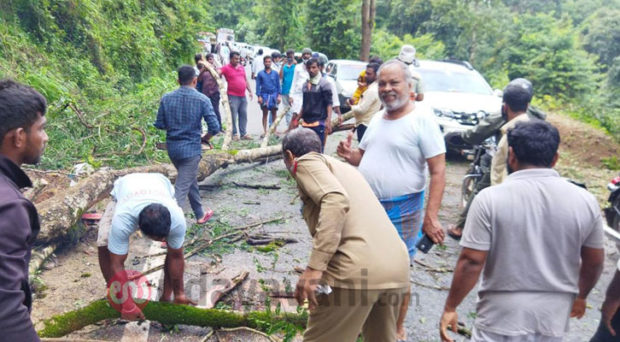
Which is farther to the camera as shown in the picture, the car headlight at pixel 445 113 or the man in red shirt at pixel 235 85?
the man in red shirt at pixel 235 85

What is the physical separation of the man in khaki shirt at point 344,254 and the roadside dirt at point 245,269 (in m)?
1.29

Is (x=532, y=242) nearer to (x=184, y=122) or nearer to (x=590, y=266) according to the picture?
(x=590, y=266)

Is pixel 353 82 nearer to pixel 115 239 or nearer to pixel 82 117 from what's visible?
pixel 82 117

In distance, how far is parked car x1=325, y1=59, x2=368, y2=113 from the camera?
1416 centimetres

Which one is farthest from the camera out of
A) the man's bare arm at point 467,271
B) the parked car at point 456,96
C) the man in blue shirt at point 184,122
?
the parked car at point 456,96

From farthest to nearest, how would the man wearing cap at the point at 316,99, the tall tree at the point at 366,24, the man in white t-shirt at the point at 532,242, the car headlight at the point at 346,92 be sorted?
the tall tree at the point at 366,24
the car headlight at the point at 346,92
the man wearing cap at the point at 316,99
the man in white t-shirt at the point at 532,242

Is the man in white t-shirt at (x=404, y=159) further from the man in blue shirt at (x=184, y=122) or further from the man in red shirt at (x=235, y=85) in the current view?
the man in red shirt at (x=235, y=85)

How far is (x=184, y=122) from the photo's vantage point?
5195 mm

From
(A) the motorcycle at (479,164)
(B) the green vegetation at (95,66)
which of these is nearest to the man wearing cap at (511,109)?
(A) the motorcycle at (479,164)

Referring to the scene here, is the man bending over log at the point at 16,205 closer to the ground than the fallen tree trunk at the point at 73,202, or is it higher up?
higher up

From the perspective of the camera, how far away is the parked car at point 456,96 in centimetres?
922

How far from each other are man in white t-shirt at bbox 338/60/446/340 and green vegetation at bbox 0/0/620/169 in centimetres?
466

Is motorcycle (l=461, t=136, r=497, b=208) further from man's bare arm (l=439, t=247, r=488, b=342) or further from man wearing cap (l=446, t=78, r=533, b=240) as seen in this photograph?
man's bare arm (l=439, t=247, r=488, b=342)

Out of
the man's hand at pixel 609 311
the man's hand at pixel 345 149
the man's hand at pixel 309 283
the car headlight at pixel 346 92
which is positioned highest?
the man's hand at pixel 345 149
